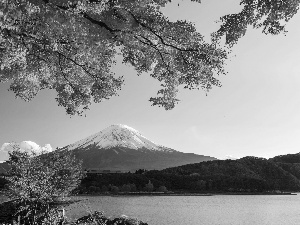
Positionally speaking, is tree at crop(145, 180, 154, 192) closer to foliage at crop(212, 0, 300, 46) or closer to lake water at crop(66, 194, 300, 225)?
lake water at crop(66, 194, 300, 225)

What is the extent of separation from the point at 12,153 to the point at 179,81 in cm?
2358

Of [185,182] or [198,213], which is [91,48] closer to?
[198,213]

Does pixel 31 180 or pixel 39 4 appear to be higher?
pixel 39 4

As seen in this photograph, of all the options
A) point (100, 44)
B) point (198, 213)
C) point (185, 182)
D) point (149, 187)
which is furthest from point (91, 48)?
point (185, 182)

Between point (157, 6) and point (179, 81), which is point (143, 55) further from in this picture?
point (157, 6)

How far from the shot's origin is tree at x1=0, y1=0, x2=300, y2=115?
30.8 ft

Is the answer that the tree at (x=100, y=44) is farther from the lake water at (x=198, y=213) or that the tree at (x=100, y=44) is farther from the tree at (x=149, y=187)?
the tree at (x=149, y=187)

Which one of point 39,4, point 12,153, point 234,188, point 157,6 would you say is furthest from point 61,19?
point 234,188

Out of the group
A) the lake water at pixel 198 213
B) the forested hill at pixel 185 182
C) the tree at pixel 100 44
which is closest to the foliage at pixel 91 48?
the tree at pixel 100 44

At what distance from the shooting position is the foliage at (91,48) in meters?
9.87

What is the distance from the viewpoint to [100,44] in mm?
11281

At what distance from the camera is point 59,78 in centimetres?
1551

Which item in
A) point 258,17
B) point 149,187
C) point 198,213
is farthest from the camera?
point 149,187

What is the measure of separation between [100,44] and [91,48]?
1.00ft
